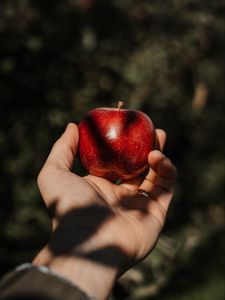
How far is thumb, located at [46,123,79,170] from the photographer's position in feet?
7.59

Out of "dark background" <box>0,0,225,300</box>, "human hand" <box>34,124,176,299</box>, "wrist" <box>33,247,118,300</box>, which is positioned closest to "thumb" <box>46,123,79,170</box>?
"human hand" <box>34,124,176,299</box>

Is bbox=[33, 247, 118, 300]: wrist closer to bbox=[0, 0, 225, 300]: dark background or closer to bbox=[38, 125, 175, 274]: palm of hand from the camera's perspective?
bbox=[38, 125, 175, 274]: palm of hand

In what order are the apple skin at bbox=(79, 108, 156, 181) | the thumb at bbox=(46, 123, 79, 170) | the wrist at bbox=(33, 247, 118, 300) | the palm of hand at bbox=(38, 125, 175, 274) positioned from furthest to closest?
the apple skin at bbox=(79, 108, 156, 181) → the thumb at bbox=(46, 123, 79, 170) → the palm of hand at bbox=(38, 125, 175, 274) → the wrist at bbox=(33, 247, 118, 300)

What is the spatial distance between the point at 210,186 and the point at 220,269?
1051 mm

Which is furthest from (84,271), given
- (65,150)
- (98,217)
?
(65,150)

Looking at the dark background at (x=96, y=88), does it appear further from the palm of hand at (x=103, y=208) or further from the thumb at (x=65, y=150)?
the thumb at (x=65, y=150)

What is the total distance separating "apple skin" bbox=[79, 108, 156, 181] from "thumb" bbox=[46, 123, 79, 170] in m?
0.05

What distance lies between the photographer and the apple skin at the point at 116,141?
245 cm

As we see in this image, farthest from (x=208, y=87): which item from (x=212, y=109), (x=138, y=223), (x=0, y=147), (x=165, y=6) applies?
(x=138, y=223)

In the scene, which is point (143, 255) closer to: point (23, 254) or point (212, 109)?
point (23, 254)

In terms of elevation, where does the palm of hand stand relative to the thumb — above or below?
below

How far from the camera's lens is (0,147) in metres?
3.79

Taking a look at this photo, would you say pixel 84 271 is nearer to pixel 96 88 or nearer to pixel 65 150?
pixel 65 150

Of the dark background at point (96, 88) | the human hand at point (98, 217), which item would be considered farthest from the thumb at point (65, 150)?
the dark background at point (96, 88)
